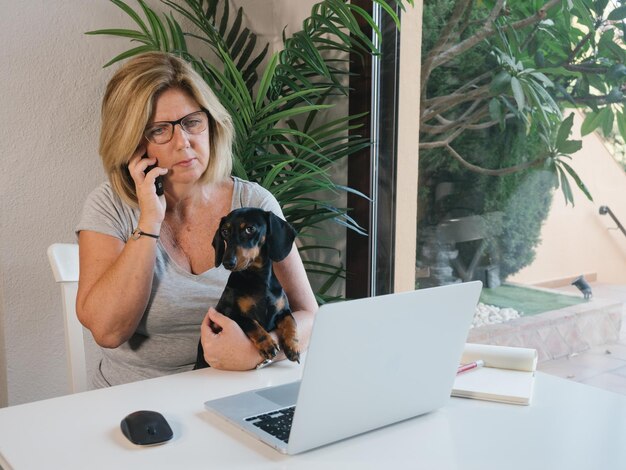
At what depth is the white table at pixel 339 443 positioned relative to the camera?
2.98 ft

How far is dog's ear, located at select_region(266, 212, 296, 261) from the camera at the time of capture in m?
1.31

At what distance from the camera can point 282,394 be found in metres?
1.15

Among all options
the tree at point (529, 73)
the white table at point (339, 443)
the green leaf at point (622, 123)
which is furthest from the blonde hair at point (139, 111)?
the green leaf at point (622, 123)

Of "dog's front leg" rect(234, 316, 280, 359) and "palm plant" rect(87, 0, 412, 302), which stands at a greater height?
"palm plant" rect(87, 0, 412, 302)

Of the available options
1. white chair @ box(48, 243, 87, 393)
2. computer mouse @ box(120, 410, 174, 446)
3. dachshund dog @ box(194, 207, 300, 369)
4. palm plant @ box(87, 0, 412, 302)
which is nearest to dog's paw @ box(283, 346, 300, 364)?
dachshund dog @ box(194, 207, 300, 369)

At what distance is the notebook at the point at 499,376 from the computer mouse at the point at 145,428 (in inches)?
19.5

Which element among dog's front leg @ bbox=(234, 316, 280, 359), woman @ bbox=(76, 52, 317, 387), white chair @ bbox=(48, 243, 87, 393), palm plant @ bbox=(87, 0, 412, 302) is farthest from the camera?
palm plant @ bbox=(87, 0, 412, 302)

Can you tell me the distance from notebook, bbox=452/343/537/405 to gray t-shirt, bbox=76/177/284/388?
1.87ft

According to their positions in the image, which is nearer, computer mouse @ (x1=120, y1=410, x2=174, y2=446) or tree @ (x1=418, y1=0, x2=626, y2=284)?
computer mouse @ (x1=120, y1=410, x2=174, y2=446)

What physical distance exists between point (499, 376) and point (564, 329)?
2.53ft

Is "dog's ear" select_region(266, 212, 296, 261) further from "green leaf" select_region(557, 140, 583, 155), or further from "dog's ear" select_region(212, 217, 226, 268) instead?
"green leaf" select_region(557, 140, 583, 155)

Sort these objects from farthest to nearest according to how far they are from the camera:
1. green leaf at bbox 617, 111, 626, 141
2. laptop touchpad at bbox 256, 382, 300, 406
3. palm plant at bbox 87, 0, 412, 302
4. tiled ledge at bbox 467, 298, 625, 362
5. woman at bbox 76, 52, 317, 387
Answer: palm plant at bbox 87, 0, 412, 302 < tiled ledge at bbox 467, 298, 625, 362 < green leaf at bbox 617, 111, 626, 141 < woman at bbox 76, 52, 317, 387 < laptop touchpad at bbox 256, 382, 300, 406

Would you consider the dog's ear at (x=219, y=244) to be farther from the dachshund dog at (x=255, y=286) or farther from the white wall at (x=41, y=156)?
the white wall at (x=41, y=156)

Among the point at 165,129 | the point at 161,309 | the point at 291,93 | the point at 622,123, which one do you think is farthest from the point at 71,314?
the point at 622,123
